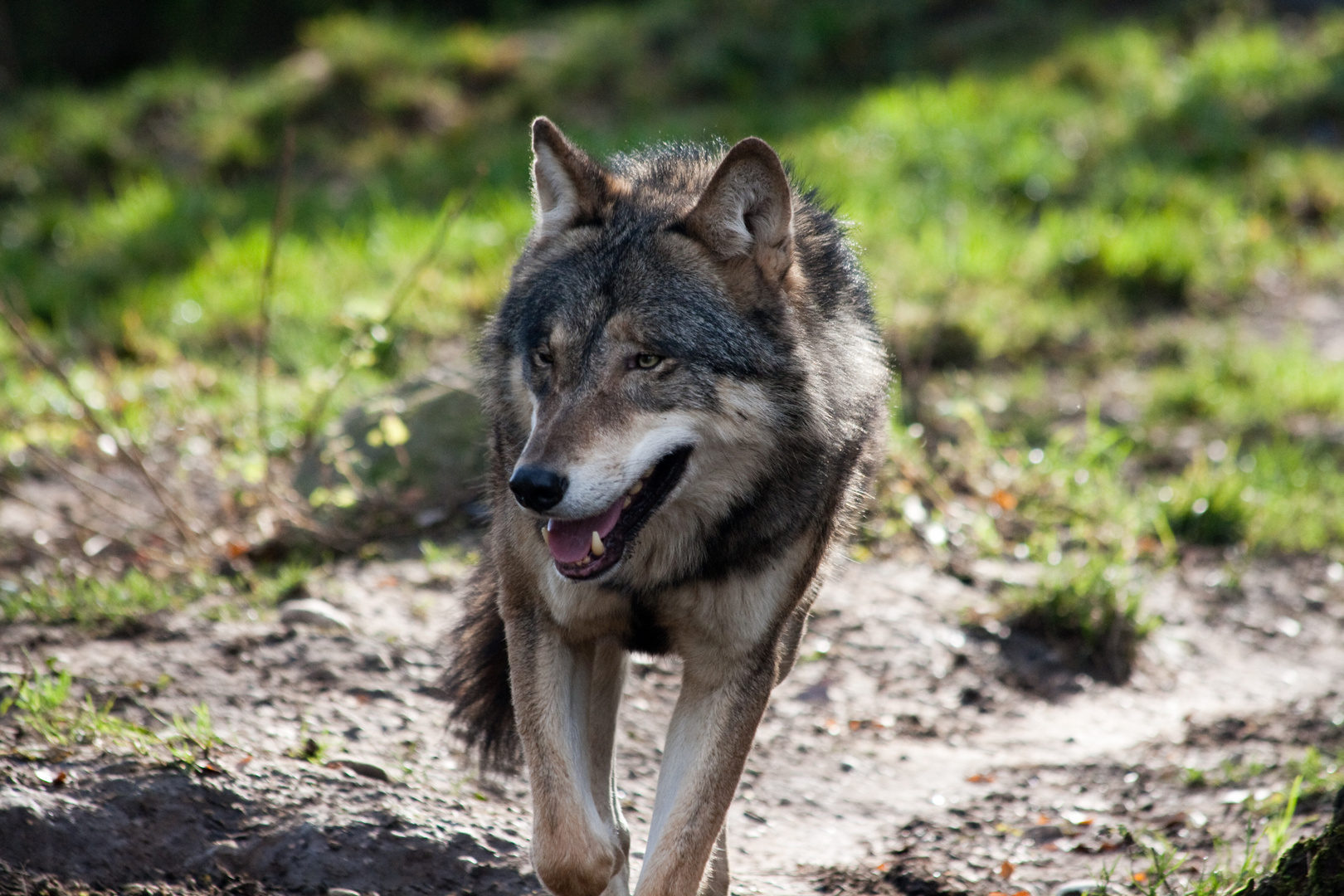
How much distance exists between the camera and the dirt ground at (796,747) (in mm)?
3273

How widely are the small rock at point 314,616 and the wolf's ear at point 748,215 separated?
2.29 m

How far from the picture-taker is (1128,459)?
689 cm

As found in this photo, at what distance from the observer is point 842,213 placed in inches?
322

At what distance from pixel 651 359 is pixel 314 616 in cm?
224

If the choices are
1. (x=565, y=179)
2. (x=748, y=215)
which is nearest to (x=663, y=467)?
(x=748, y=215)

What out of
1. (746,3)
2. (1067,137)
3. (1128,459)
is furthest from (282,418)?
(746,3)

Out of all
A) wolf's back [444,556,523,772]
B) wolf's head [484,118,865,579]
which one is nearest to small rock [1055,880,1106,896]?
wolf's head [484,118,865,579]

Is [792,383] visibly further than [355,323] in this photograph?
No

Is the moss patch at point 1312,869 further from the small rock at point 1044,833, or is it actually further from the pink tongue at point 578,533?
the pink tongue at point 578,533

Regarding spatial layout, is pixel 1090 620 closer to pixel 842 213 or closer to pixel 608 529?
pixel 608 529

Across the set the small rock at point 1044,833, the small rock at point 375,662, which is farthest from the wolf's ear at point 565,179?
the small rock at point 1044,833

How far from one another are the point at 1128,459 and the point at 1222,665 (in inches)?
71.3

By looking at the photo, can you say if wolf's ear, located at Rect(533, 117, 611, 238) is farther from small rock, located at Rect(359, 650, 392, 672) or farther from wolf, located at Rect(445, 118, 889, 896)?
small rock, located at Rect(359, 650, 392, 672)

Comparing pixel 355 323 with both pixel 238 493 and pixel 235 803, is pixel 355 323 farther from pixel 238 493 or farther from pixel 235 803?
pixel 235 803
